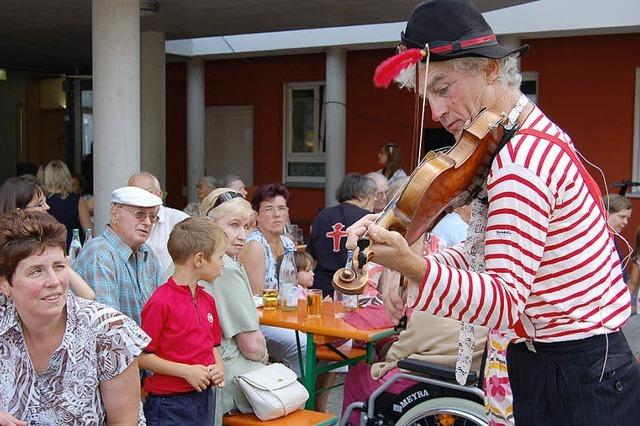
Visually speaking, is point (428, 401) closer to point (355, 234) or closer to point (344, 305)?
point (344, 305)

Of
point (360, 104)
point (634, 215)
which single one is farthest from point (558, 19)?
point (360, 104)

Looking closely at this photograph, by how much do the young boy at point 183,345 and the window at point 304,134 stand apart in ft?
37.5

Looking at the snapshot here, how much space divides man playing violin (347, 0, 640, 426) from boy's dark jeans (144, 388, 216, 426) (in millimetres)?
2027

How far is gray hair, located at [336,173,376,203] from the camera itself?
6711 millimetres

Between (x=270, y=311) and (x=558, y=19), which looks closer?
(x=270, y=311)

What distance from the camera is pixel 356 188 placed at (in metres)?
6.73

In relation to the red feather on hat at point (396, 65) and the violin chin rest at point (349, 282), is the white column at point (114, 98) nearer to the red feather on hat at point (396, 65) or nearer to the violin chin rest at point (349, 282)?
the red feather on hat at point (396, 65)

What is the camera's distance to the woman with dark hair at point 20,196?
15.2ft

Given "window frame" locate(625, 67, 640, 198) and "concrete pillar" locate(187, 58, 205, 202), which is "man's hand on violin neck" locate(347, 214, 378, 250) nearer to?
"window frame" locate(625, 67, 640, 198)

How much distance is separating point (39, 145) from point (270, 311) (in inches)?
661

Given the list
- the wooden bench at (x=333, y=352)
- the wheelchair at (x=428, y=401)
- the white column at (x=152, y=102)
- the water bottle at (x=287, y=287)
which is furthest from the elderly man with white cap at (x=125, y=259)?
the white column at (x=152, y=102)

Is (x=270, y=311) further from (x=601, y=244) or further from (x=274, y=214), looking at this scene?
(x=601, y=244)

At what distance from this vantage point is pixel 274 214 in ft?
19.6

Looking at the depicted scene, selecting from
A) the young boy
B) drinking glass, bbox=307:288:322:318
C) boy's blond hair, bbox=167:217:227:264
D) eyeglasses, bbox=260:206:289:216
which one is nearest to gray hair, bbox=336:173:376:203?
eyeglasses, bbox=260:206:289:216
